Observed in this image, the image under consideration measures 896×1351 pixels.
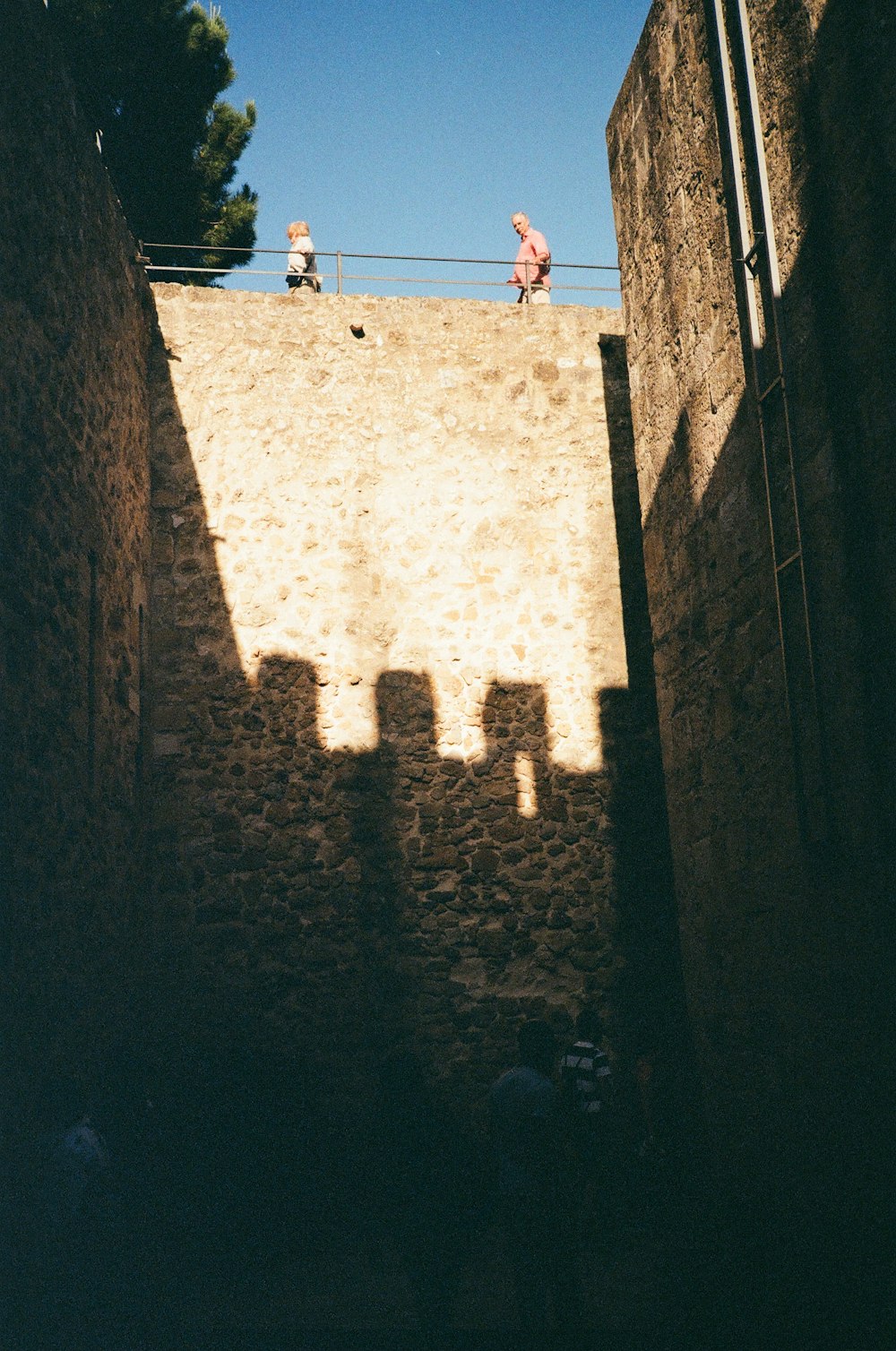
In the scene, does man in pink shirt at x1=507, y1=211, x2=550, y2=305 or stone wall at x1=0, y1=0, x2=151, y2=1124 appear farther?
man in pink shirt at x1=507, y1=211, x2=550, y2=305

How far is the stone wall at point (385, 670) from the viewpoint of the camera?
7992 millimetres

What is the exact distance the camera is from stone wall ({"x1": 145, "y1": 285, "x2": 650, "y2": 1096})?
26.2 feet

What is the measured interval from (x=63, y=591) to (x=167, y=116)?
1119 centimetres

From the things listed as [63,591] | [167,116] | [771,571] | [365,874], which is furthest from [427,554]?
[167,116]

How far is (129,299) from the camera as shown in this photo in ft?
26.7

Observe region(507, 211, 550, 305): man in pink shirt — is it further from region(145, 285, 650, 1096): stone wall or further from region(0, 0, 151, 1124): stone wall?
region(0, 0, 151, 1124): stone wall

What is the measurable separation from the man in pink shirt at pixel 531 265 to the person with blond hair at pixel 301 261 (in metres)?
1.85

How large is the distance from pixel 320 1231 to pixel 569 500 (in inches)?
240

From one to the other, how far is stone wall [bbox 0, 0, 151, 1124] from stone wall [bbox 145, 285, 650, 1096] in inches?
27.0

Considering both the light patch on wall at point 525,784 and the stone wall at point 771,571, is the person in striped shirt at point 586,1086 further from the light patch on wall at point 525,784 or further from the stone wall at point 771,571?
the light patch on wall at point 525,784

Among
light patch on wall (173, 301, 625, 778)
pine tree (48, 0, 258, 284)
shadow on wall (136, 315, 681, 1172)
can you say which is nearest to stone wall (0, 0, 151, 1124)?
shadow on wall (136, 315, 681, 1172)

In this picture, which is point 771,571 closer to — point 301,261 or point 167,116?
point 301,261

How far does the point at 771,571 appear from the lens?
500 cm

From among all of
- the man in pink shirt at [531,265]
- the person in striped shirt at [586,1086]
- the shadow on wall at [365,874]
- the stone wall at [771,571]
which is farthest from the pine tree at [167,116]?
the person in striped shirt at [586,1086]
